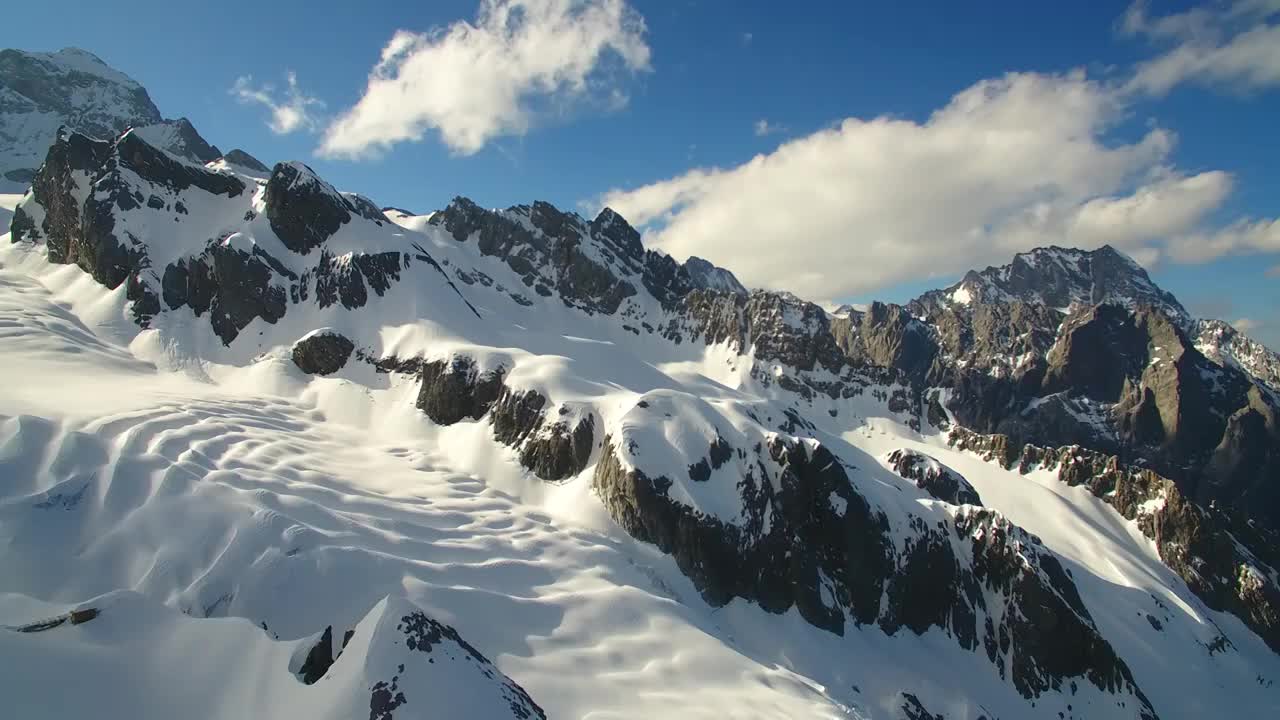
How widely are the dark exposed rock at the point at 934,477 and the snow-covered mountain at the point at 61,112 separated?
18198 cm

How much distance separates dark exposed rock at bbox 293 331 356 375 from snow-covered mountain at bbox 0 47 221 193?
430 ft

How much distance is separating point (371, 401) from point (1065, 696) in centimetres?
6311

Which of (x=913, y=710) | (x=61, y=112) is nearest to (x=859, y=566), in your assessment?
(x=913, y=710)

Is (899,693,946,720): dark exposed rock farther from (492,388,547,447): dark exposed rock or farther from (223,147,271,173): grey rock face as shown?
(223,147,271,173): grey rock face

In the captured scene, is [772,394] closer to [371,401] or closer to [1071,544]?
[1071,544]

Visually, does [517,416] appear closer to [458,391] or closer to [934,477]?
[458,391]

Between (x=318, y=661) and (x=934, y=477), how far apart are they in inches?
3607

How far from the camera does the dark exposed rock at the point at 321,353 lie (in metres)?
63.6

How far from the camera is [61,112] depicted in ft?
578

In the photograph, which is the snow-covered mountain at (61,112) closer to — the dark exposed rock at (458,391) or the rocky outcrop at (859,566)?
the dark exposed rock at (458,391)

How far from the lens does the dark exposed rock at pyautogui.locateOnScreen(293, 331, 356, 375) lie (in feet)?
209

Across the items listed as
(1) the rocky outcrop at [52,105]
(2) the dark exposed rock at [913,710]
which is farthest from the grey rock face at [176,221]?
(1) the rocky outcrop at [52,105]

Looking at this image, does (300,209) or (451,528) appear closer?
(451,528)

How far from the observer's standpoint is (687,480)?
44656 mm
